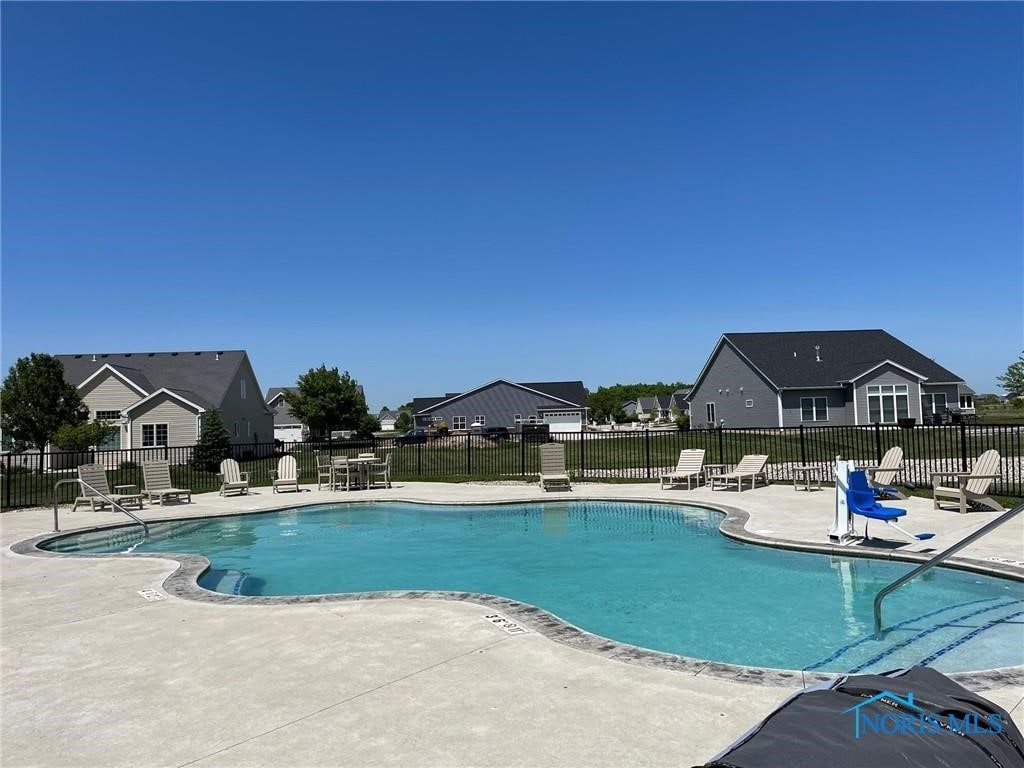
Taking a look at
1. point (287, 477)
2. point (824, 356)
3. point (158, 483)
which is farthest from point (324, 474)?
point (824, 356)

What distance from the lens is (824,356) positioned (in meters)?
40.1

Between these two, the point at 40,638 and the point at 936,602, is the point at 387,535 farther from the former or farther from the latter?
the point at 936,602

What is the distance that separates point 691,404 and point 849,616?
1688 inches

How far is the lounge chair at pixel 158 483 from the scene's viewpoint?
1747cm

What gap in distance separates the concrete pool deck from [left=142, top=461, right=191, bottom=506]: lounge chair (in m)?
10.5

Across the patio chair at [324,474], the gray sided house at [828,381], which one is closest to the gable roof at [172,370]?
the patio chair at [324,474]

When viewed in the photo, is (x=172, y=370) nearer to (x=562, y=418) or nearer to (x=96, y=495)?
(x=96, y=495)

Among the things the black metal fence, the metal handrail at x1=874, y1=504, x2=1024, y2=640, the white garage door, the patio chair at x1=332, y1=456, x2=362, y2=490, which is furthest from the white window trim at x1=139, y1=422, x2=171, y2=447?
the metal handrail at x1=874, y1=504, x2=1024, y2=640

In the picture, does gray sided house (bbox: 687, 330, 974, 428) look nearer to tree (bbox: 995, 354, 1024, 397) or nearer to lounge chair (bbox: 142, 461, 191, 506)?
tree (bbox: 995, 354, 1024, 397)

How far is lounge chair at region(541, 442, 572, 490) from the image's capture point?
1742 centimetres

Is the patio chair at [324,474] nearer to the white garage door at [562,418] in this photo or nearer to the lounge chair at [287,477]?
the lounge chair at [287,477]

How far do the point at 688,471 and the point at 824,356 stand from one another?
27300mm

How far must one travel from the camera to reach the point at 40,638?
614 centimetres

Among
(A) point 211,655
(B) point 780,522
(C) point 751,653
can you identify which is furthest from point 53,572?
(B) point 780,522
